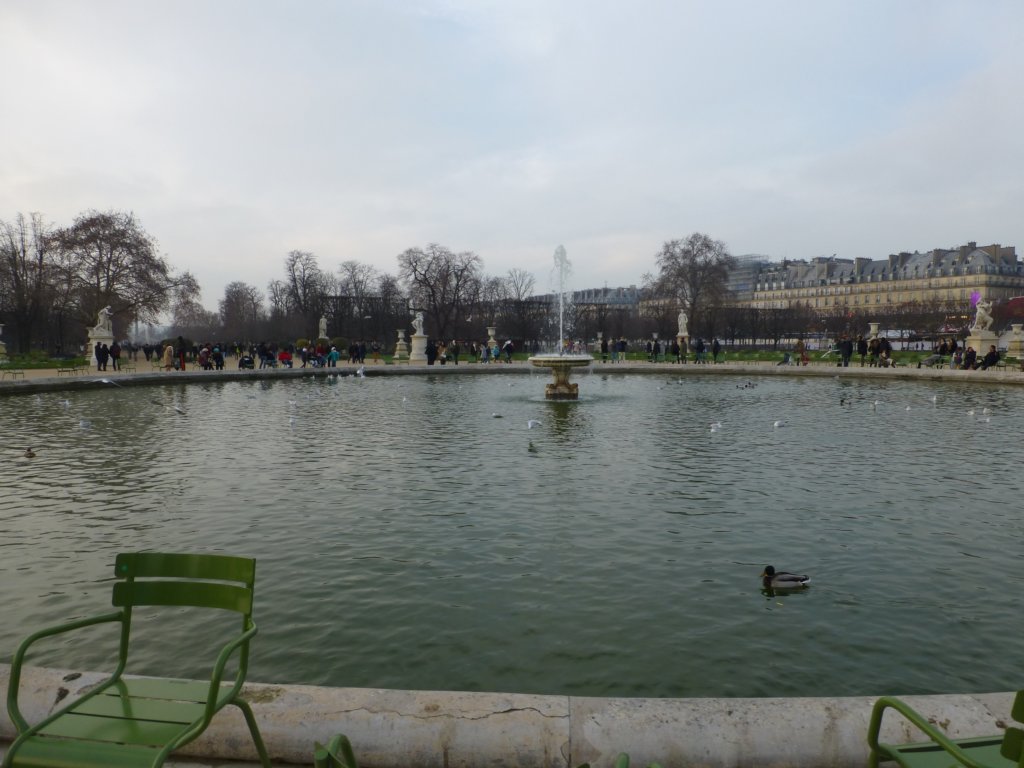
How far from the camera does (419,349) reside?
40438 mm

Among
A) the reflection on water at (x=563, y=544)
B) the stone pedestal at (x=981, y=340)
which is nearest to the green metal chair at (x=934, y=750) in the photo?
the reflection on water at (x=563, y=544)

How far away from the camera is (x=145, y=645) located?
486 cm

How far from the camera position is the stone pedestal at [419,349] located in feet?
130

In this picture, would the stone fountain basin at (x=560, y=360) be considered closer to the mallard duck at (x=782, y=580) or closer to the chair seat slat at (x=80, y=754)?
the mallard duck at (x=782, y=580)

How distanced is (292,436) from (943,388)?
69.2 ft

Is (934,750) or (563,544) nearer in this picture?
(934,750)

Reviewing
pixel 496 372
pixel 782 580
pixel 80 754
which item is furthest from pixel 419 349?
pixel 80 754

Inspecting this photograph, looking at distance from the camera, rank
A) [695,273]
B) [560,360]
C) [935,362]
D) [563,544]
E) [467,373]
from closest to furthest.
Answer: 1. [563,544]
2. [560,360]
3. [935,362]
4. [467,373]
5. [695,273]

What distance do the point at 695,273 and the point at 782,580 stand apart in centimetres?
6621

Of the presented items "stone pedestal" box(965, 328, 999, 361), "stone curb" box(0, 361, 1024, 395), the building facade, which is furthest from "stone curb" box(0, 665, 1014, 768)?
the building facade

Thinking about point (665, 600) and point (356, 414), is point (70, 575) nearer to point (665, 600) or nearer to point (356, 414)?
point (665, 600)

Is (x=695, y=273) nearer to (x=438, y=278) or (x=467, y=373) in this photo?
(x=438, y=278)

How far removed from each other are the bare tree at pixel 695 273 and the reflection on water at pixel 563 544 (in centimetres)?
5520

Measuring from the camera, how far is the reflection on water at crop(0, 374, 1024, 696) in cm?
469
